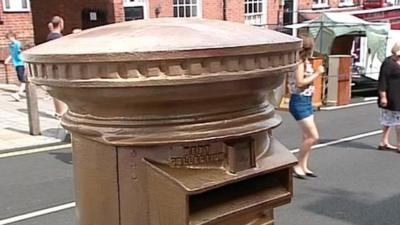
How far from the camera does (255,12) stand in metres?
21.7

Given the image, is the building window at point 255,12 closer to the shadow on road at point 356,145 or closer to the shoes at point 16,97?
the shoes at point 16,97

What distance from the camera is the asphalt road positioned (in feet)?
16.5

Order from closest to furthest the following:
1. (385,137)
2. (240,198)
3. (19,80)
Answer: (240,198), (385,137), (19,80)

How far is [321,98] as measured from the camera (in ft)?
40.8

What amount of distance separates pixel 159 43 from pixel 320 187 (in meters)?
5.00

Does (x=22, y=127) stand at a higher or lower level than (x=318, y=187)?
lower

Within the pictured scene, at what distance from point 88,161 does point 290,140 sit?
23.8ft

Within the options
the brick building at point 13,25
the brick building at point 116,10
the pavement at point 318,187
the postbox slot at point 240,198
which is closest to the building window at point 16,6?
the brick building at point 13,25

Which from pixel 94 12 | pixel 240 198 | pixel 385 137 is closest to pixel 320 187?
pixel 385 137

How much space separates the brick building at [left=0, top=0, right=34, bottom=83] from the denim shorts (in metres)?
11.0

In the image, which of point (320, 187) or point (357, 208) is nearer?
point (357, 208)

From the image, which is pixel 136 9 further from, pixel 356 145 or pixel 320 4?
pixel 356 145

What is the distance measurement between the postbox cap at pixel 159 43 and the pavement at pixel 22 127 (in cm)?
705

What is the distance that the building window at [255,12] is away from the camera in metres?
21.3
